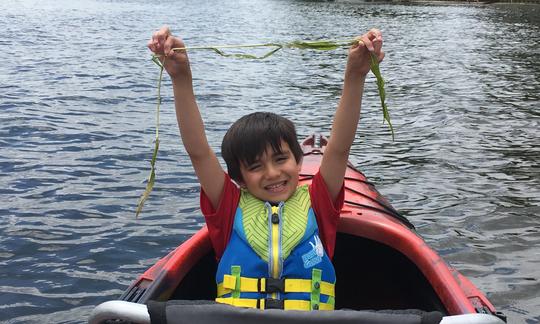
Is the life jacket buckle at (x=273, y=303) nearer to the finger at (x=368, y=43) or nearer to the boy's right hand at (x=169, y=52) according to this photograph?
the boy's right hand at (x=169, y=52)

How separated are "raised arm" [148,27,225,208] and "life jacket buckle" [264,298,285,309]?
1.79 ft

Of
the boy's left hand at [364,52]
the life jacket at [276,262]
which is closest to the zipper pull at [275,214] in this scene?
the life jacket at [276,262]

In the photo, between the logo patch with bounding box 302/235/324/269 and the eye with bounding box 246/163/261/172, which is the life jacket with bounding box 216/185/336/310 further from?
the eye with bounding box 246/163/261/172

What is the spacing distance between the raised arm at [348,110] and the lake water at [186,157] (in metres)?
2.45

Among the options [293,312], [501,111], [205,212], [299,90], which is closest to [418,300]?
[205,212]

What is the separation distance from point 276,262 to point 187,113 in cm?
79

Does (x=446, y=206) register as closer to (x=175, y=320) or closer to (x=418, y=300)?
(x=418, y=300)

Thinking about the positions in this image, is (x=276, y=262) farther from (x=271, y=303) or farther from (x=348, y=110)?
(x=348, y=110)

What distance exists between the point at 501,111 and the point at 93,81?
8025 mm

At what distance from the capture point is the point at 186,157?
8.31m

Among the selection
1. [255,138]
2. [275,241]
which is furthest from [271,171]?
[275,241]

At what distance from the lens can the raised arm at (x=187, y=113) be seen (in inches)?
105

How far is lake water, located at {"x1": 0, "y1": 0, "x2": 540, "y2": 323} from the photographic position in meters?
5.46

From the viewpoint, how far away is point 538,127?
1019 cm
